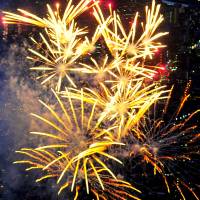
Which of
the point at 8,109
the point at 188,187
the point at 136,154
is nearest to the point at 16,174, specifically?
the point at 8,109

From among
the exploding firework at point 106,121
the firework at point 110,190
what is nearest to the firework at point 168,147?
the exploding firework at point 106,121

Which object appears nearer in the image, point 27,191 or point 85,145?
point 85,145

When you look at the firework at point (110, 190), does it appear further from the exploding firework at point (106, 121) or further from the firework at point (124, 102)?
the firework at point (124, 102)

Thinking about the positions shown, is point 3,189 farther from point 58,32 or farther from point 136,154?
point 58,32

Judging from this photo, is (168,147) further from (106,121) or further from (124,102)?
(124,102)

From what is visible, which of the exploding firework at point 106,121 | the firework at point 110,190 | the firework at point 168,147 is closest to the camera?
the exploding firework at point 106,121

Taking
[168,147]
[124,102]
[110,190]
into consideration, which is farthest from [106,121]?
[168,147]

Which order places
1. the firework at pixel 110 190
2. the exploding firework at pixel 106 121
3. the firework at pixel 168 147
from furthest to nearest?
1. the firework at pixel 168 147
2. the firework at pixel 110 190
3. the exploding firework at pixel 106 121

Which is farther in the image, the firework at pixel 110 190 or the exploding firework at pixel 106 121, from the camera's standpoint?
the firework at pixel 110 190

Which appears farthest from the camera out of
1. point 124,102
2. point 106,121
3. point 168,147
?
point 168,147

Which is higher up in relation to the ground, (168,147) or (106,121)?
(106,121)

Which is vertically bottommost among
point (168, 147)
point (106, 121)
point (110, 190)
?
point (110, 190)
